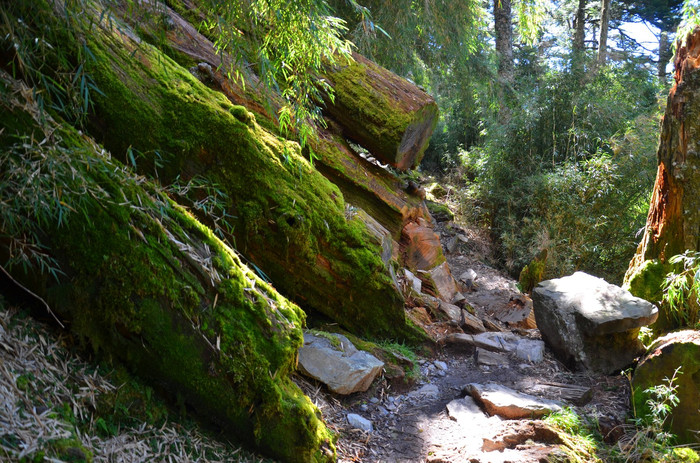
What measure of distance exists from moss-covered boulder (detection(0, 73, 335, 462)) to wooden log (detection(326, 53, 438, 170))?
3139 millimetres

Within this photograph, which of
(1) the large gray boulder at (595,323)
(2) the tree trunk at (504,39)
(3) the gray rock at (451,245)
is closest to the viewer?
(1) the large gray boulder at (595,323)

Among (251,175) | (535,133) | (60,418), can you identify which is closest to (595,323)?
(251,175)

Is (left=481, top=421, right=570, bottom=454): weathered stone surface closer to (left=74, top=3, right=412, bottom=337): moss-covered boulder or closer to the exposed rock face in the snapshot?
the exposed rock face

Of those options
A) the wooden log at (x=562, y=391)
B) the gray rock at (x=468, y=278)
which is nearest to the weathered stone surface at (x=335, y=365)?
the wooden log at (x=562, y=391)

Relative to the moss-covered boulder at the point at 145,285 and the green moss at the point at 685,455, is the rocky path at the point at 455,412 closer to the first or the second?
the green moss at the point at 685,455

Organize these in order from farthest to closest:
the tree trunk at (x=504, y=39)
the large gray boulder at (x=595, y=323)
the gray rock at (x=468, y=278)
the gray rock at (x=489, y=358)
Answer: the tree trunk at (x=504, y=39) < the gray rock at (x=468, y=278) < the gray rock at (x=489, y=358) < the large gray boulder at (x=595, y=323)

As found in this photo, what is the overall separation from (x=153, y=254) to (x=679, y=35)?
503 centimetres

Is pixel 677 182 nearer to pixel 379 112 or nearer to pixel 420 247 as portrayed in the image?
pixel 420 247

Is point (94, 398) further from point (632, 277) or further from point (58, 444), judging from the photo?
point (632, 277)

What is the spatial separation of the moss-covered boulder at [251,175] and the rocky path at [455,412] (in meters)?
0.63

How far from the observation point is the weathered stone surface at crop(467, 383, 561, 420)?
3.51 m

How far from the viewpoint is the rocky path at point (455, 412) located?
3.16 m

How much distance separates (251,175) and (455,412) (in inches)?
89.6

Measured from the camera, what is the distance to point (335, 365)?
138 inches
